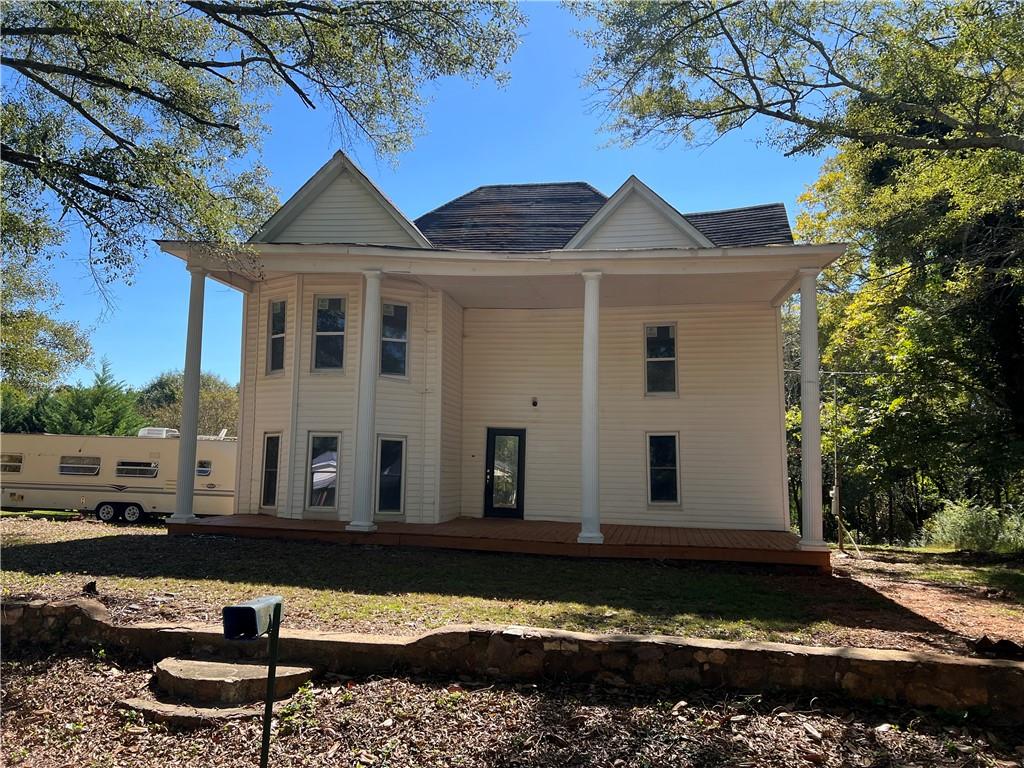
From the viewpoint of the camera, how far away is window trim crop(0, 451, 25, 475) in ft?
61.2

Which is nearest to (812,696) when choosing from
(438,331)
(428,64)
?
(428,64)

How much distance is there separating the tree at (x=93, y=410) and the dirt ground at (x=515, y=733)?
28.7 meters

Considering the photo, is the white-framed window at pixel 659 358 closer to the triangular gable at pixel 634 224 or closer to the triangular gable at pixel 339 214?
the triangular gable at pixel 634 224

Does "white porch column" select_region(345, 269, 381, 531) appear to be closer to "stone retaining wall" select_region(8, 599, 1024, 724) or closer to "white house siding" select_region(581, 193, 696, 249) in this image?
"white house siding" select_region(581, 193, 696, 249)

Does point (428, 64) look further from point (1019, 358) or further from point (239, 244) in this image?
point (1019, 358)

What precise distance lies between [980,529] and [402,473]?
14485 mm

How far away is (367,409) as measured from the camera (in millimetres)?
10656

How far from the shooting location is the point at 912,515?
31312 mm

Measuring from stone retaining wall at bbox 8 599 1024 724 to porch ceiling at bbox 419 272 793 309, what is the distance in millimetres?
7312

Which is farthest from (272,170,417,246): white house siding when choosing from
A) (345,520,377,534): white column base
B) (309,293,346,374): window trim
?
(345,520,377,534): white column base

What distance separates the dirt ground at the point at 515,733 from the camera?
11.6 feet

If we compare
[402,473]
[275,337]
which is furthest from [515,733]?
[275,337]

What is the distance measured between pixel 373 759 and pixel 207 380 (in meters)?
47.9

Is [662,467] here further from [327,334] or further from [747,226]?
[327,334]
